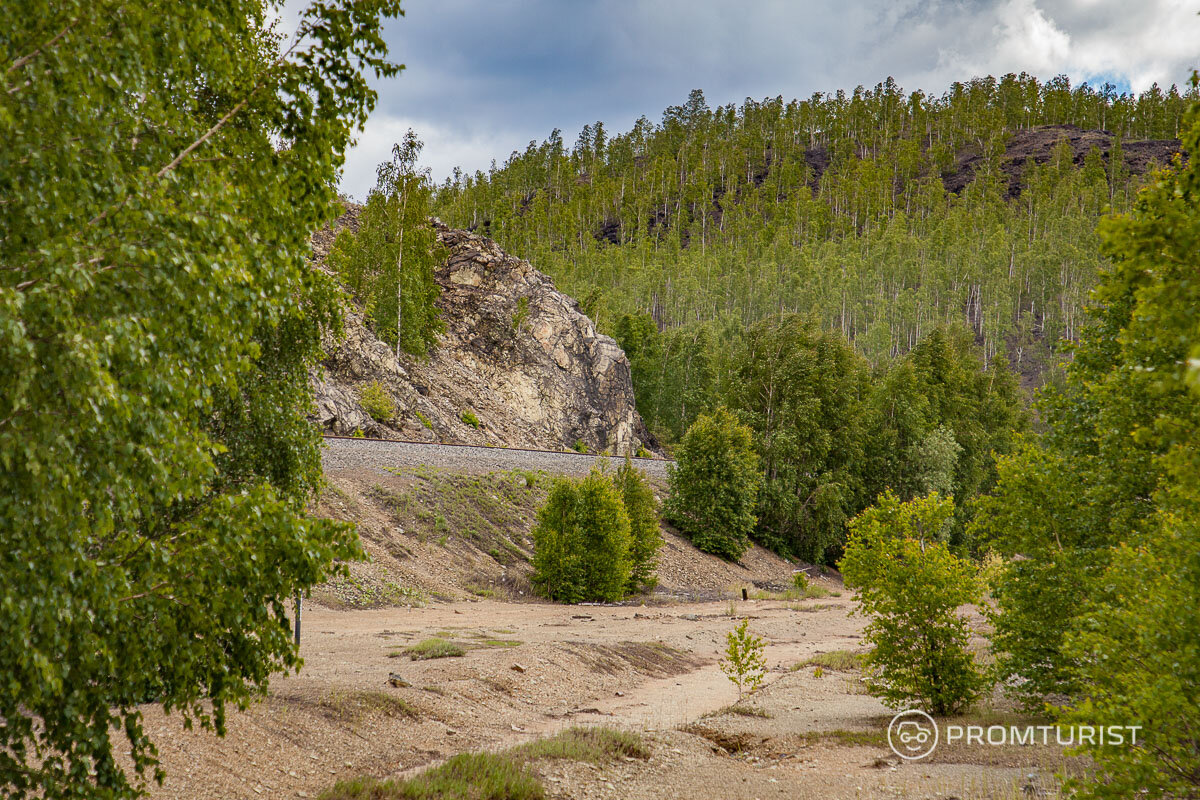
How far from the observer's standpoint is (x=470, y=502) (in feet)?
99.8

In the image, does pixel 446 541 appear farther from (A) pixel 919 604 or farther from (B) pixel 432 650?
(A) pixel 919 604

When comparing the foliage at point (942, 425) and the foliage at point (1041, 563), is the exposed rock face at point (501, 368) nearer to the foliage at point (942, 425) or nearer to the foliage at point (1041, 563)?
the foliage at point (942, 425)

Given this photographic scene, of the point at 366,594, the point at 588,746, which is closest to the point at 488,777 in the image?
the point at 588,746

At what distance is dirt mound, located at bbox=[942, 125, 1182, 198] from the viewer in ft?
446

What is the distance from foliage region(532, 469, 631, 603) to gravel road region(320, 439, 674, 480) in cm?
735

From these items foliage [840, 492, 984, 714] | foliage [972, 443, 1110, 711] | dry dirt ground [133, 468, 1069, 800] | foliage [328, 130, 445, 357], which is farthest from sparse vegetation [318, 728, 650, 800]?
foliage [328, 130, 445, 357]

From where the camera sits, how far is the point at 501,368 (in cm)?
5428

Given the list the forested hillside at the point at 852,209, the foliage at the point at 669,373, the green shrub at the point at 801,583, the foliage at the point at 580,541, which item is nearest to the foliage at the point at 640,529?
the foliage at the point at 580,541

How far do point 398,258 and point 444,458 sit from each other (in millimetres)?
21497

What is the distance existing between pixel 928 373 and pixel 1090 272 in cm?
6508

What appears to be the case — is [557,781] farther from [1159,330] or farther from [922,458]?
[922,458]

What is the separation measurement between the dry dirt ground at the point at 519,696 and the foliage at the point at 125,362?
12.7 feet

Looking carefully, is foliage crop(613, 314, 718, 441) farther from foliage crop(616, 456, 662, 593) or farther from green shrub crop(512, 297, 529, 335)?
foliage crop(616, 456, 662, 593)

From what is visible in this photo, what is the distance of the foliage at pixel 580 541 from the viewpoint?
26.5 metres
